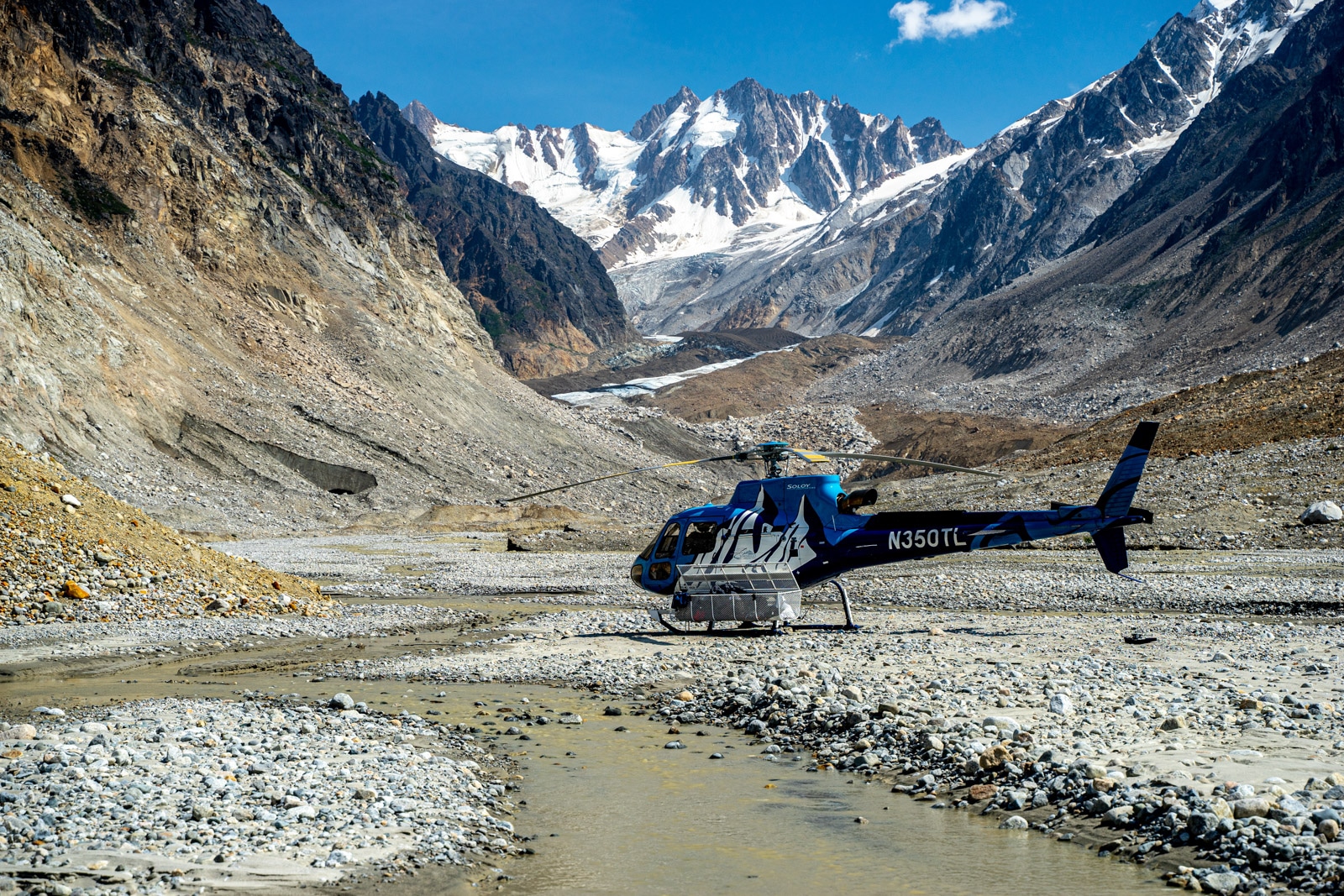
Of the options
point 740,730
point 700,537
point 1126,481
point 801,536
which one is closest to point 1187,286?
point 1126,481

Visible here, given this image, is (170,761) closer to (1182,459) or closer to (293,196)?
(1182,459)

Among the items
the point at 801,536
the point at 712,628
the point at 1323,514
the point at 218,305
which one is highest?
the point at 218,305

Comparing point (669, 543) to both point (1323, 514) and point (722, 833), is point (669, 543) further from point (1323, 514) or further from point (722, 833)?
point (1323, 514)

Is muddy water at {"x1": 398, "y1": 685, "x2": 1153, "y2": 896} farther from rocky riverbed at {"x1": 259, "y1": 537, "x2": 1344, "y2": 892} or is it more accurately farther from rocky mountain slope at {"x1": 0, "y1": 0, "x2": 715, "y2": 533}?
rocky mountain slope at {"x1": 0, "y1": 0, "x2": 715, "y2": 533}

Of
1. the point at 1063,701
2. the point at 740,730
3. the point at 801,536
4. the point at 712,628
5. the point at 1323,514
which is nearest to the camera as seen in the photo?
the point at 1063,701

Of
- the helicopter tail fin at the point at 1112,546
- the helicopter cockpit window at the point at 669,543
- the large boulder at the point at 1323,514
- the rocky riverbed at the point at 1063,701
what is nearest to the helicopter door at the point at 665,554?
the helicopter cockpit window at the point at 669,543

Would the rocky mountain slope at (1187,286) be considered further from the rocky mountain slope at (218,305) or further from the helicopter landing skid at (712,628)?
the helicopter landing skid at (712,628)
